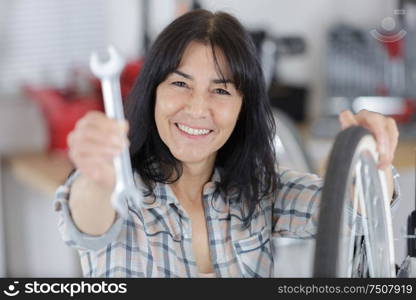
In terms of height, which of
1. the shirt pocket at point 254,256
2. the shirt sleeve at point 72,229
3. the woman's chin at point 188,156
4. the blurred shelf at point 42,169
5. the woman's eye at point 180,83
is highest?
the woman's eye at point 180,83

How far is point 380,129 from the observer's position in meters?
0.60

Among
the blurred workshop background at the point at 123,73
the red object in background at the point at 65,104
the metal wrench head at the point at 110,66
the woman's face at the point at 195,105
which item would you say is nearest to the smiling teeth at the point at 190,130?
the woman's face at the point at 195,105

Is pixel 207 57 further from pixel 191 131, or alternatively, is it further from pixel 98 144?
pixel 98 144

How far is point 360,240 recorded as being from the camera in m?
0.61

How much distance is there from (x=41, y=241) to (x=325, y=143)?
736 mm

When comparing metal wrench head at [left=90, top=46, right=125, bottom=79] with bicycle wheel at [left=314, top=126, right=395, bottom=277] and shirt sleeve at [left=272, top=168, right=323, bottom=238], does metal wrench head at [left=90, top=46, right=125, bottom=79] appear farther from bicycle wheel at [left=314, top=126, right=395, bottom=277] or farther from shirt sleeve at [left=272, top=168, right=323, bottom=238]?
shirt sleeve at [left=272, top=168, right=323, bottom=238]

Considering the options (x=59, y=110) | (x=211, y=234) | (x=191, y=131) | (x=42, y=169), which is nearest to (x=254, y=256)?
(x=211, y=234)

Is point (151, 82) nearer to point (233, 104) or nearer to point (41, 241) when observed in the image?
point (233, 104)

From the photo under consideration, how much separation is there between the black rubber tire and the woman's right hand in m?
0.13

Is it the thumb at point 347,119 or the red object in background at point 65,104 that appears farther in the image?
the red object in background at point 65,104

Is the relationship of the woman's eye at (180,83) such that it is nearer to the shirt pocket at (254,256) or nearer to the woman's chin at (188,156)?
the woman's chin at (188,156)

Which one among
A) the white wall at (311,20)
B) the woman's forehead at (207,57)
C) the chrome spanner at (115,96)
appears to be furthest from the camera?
the white wall at (311,20)

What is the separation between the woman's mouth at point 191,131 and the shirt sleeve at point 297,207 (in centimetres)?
15

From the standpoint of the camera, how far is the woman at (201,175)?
2.23 ft
